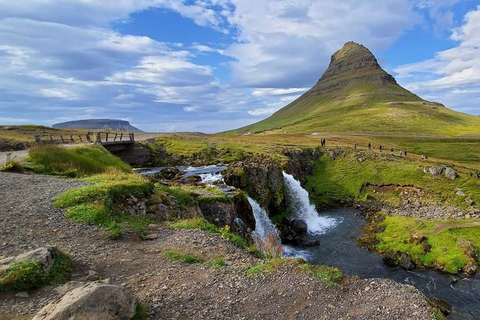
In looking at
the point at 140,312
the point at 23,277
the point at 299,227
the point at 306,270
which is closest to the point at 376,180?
the point at 299,227

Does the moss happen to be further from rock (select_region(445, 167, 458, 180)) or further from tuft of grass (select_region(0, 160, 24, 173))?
rock (select_region(445, 167, 458, 180))

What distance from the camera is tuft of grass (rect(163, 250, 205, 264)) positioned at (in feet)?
46.4

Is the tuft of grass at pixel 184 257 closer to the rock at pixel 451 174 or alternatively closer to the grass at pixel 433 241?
the grass at pixel 433 241

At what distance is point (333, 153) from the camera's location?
76562 mm

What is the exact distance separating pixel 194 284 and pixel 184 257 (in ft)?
7.94

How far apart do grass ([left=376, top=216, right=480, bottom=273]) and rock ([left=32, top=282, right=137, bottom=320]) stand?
36.4 meters

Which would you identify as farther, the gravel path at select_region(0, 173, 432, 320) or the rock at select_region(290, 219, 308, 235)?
the rock at select_region(290, 219, 308, 235)

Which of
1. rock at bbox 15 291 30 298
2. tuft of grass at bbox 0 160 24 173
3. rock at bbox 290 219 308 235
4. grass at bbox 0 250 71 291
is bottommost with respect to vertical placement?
rock at bbox 290 219 308 235

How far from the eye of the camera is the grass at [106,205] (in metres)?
17.0

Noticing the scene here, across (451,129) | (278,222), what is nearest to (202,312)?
(278,222)

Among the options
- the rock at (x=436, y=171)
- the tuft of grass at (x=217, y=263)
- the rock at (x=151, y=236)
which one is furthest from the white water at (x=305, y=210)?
the tuft of grass at (x=217, y=263)

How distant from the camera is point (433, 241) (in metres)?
38.5

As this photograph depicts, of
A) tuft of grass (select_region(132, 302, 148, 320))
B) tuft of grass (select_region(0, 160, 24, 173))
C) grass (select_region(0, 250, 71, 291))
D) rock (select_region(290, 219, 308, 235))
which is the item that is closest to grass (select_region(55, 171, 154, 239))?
grass (select_region(0, 250, 71, 291))

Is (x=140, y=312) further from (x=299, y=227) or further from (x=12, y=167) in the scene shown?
(x=299, y=227)
